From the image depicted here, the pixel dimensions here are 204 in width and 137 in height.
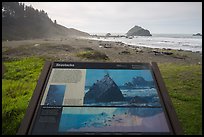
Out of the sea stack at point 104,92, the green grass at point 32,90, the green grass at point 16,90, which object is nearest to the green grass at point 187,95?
the green grass at point 32,90

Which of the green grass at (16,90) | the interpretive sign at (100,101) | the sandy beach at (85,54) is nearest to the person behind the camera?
the interpretive sign at (100,101)

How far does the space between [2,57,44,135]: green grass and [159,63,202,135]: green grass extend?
3.63m

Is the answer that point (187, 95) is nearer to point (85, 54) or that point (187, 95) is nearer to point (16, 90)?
point (16, 90)

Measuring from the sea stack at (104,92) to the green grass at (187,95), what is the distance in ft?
6.22

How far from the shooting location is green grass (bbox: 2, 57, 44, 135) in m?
5.73

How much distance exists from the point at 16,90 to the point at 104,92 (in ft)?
12.9

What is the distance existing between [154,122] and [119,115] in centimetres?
54

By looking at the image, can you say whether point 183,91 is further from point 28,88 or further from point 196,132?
point 28,88

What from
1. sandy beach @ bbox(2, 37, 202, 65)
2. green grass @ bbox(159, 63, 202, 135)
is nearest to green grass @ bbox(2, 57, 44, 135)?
sandy beach @ bbox(2, 37, 202, 65)

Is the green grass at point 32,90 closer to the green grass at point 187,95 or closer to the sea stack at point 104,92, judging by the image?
the green grass at point 187,95

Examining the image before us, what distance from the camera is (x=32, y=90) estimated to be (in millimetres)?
7691

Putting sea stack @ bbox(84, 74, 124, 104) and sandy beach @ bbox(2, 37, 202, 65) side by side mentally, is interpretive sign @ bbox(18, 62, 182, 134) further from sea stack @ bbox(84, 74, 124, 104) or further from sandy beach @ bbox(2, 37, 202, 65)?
sandy beach @ bbox(2, 37, 202, 65)

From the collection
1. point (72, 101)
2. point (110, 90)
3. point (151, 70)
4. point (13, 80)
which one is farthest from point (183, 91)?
point (13, 80)

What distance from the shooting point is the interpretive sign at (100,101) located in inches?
158
